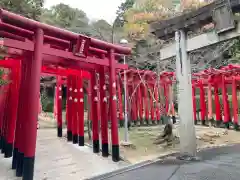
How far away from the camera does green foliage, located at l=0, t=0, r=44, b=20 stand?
11.5m

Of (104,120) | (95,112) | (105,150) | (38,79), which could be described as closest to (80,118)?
(95,112)

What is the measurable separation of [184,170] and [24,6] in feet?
38.1

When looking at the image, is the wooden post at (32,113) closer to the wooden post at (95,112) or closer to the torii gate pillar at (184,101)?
the wooden post at (95,112)

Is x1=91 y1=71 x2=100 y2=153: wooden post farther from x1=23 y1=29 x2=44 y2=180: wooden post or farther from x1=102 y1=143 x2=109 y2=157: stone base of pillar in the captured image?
x1=23 y1=29 x2=44 y2=180: wooden post

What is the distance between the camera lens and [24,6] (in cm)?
1233

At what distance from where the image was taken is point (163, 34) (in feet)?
25.1

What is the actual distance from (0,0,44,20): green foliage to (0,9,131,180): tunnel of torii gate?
5269mm

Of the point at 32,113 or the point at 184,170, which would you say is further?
the point at 184,170

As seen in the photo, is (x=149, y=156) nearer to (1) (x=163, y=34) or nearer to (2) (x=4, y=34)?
(1) (x=163, y=34)

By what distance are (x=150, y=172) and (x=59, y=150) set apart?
13.3ft

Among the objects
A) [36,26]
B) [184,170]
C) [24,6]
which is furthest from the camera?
[24,6]

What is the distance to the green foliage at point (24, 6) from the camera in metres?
11.5

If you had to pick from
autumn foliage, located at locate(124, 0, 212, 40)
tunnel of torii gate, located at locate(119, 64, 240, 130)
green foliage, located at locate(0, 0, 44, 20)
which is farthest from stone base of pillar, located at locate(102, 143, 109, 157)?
autumn foliage, located at locate(124, 0, 212, 40)

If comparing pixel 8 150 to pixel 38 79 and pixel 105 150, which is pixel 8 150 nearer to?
pixel 105 150
